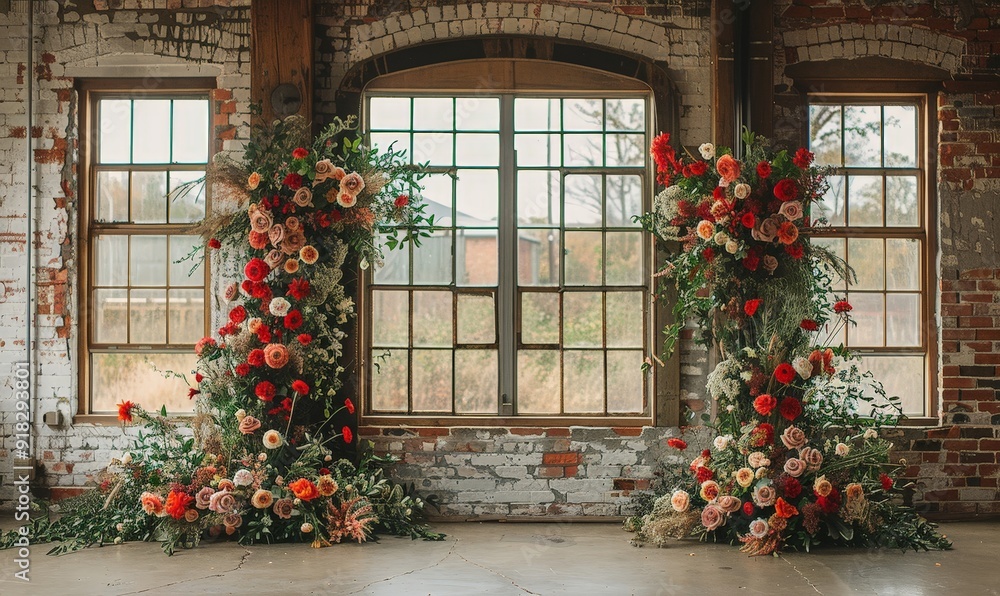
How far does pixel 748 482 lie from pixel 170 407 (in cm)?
365

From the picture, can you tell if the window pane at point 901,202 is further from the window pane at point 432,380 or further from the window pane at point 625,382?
the window pane at point 432,380

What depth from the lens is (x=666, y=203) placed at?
520 cm

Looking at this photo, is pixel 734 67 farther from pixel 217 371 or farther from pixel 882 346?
pixel 217 371

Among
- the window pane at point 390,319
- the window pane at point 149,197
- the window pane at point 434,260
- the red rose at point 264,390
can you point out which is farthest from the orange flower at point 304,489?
the window pane at point 149,197

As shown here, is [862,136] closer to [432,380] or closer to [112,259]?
[432,380]

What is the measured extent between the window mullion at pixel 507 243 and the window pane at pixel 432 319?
0.34 meters

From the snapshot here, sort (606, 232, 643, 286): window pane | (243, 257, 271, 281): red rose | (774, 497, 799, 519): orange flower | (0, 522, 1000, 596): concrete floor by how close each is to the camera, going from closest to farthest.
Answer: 1. (0, 522, 1000, 596): concrete floor
2. (774, 497, 799, 519): orange flower
3. (243, 257, 271, 281): red rose
4. (606, 232, 643, 286): window pane

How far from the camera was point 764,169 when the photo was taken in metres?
4.95

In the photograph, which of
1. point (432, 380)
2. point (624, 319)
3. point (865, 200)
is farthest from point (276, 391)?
point (865, 200)

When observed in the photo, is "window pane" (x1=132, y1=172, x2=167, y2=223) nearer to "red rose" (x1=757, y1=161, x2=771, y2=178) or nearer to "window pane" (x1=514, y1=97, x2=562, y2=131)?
"window pane" (x1=514, y1=97, x2=562, y2=131)

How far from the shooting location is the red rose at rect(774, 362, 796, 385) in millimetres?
4816

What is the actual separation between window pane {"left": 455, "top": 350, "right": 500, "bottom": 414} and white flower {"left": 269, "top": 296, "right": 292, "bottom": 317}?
1.17 meters

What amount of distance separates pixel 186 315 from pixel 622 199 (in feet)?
9.69

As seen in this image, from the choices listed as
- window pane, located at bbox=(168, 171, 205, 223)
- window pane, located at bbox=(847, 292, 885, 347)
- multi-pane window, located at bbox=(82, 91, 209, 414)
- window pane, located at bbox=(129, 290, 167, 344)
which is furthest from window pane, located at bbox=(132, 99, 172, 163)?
window pane, located at bbox=(847, 292, 885, 347)
